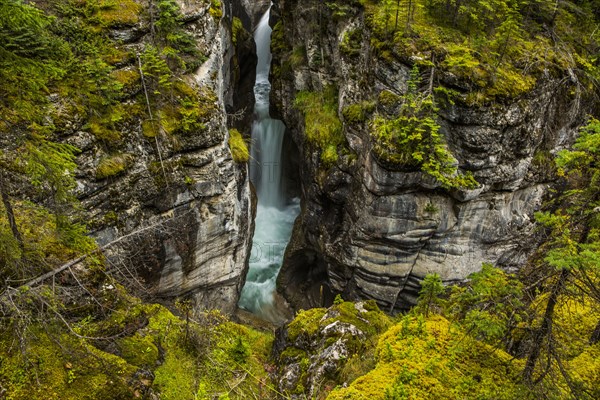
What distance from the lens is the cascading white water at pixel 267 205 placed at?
21.1 m

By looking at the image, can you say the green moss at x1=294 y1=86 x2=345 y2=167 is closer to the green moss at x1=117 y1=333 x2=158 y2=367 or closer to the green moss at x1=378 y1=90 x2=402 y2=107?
the green moss at x1=378 y1=90 x2=402 y2=107

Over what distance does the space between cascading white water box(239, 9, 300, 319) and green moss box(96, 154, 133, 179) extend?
9.85 meters

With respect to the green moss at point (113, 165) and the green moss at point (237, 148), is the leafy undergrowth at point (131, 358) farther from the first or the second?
the green moss at point (237, 148)

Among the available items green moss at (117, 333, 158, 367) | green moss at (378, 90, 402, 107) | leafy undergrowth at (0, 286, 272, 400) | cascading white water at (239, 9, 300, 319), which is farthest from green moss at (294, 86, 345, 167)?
green moss at (117, 333, 158, 367)

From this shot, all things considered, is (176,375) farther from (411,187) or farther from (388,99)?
(388,99)

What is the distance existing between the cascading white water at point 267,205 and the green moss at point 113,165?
9851 mm

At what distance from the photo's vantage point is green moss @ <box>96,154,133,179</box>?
437 inches

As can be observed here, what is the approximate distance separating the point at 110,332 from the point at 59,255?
1.75 metres

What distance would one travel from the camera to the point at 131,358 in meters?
7.50

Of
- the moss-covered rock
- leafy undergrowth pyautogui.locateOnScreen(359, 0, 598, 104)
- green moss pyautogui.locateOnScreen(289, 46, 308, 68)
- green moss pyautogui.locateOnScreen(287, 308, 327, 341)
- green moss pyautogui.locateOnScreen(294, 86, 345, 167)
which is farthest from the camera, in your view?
green moss pyautogui.locateOnScreen(289, 46, 308, 68)

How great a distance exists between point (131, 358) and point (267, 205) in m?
16.3

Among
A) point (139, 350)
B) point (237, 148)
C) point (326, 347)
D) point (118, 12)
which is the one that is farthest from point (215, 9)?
point (326, 347)

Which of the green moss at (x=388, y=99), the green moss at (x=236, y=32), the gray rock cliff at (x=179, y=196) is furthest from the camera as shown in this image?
the green moss at (x=236, y=32)

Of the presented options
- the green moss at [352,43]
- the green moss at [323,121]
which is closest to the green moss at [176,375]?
the green moss at [323,121]
